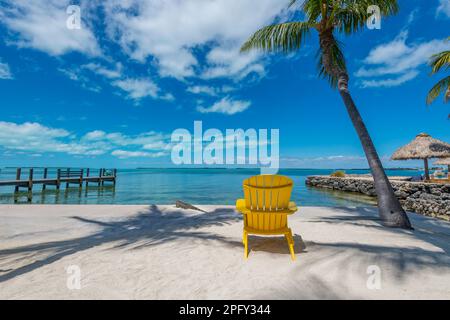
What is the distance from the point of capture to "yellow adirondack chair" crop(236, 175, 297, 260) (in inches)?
141

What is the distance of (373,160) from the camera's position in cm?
609

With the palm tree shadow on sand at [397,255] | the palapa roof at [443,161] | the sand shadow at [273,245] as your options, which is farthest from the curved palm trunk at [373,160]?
the palapa roof at [443,161]

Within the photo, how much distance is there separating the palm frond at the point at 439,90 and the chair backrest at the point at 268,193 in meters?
13.2

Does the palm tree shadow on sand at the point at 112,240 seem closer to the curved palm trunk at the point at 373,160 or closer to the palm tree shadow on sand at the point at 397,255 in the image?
the palm tree shadow on sand at the point at 397,255

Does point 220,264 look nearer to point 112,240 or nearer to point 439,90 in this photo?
point 112,240

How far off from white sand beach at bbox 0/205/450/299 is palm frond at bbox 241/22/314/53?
6193mm

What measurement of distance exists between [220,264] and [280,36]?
7.53 m

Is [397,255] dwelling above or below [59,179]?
below

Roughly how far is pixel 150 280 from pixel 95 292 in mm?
568

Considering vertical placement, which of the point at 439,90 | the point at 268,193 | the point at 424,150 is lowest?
the point at 268,193

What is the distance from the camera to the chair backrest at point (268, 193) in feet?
11.8

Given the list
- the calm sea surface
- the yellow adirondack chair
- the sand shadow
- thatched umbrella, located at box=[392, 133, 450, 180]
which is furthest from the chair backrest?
thatched umbrella, located at box=[392, 133, 450, 180]

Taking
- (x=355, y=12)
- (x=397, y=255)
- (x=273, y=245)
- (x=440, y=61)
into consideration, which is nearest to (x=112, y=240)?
(x=273, y=245)
